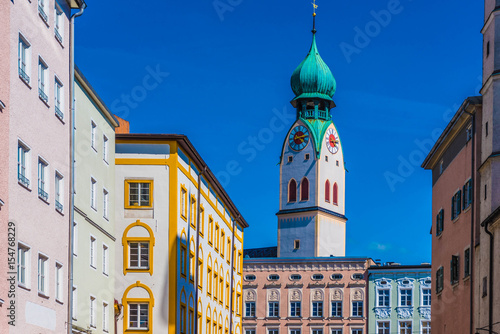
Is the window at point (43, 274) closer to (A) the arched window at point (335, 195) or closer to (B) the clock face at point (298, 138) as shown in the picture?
(B) the clock face at point (298, 138)

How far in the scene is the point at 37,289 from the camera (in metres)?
33.7

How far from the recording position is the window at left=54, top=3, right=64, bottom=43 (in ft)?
121

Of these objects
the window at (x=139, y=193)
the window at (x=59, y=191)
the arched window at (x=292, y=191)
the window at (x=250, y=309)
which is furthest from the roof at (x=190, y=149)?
the arched window at (x=292, y=191)

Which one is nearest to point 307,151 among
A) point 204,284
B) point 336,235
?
point 336,235

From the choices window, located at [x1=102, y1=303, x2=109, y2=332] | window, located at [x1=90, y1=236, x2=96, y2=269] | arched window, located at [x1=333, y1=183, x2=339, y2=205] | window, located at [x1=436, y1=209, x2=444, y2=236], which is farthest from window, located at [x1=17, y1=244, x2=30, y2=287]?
arched window, located at [x1=333, y1=183, x2=339, y2=205]

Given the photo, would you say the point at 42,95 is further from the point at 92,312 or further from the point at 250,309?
the point at 250,309

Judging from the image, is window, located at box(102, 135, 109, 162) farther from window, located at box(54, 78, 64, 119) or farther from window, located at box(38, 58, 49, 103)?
window, located at box(38, 58, 49, 103)

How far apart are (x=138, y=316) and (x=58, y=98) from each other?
656 inches

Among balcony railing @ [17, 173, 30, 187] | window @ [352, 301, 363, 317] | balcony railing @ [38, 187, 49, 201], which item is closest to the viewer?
balcony railing @ [17, 173, 30, 187]

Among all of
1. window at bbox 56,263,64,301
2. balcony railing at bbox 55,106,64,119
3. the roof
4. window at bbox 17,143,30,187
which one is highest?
the roof

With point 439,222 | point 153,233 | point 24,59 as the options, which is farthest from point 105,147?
point 439,222

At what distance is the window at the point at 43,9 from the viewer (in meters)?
34.7

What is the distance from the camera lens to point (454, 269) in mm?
49844

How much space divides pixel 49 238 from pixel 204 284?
2701 centimetres
